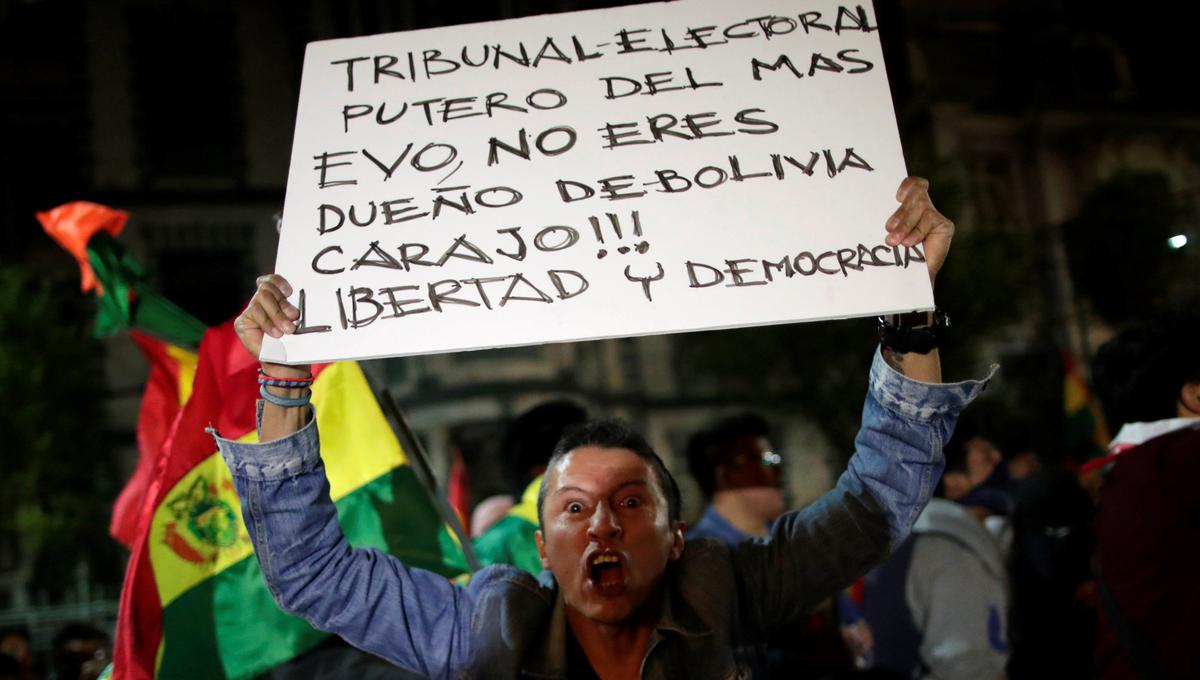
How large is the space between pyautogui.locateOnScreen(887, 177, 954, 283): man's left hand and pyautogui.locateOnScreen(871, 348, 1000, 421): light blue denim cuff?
0.69ft

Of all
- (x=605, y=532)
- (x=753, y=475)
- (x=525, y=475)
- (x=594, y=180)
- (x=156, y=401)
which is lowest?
(x=605, y=532)

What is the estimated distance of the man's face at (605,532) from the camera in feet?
7.15

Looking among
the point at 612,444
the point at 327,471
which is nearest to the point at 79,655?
the point at 327,471

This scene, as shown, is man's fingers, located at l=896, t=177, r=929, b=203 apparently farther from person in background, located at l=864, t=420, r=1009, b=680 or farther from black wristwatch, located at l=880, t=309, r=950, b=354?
person in background, located at l=864, t=420, r=1009, b=680

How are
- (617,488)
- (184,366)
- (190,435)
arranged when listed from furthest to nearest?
(184,366) → (190,435) → (617,488)

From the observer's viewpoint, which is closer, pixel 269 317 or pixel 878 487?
pixel 269 317

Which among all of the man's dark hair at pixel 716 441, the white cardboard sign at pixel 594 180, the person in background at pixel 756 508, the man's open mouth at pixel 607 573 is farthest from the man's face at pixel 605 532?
the man's dark hair at pixel 716 441

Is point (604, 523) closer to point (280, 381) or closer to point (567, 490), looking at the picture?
point (567, 490)

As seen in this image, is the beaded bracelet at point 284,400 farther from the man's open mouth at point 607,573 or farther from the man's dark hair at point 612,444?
the man's open mouth at point 607,573

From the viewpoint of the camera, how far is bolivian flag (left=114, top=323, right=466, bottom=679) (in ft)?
10.4

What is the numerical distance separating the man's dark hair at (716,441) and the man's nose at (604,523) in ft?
7.81

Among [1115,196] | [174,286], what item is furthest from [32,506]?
[1115,196]

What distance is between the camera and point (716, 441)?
4637 mm

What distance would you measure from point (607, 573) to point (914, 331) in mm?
776
